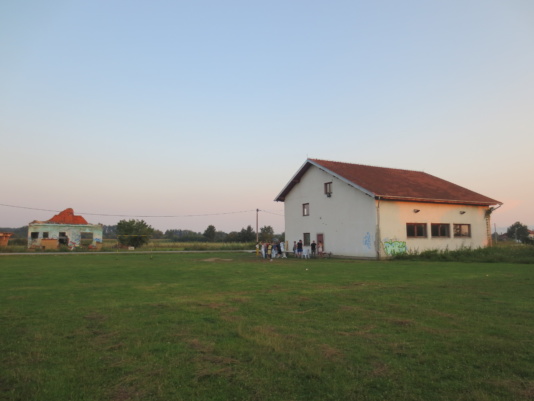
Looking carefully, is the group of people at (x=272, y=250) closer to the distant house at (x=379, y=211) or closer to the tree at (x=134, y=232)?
the distant house at (x=379, y=211)

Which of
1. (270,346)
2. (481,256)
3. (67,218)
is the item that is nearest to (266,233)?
(67,218)

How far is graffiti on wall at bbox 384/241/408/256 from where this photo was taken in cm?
2722

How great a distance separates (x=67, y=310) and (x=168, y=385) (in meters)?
5.26

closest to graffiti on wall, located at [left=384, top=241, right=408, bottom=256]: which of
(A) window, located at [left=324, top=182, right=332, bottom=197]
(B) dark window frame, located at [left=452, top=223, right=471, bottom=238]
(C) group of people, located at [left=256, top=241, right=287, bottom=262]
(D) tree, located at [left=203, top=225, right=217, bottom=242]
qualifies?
(B) dark window frame, located at [left=452, top=223, right=471, bottom=238]

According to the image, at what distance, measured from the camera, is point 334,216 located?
30562 millimetres

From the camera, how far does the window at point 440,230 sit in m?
29.9

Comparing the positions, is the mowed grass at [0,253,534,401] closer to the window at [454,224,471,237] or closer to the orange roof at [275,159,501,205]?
the orange roof at [275,159,501,205]

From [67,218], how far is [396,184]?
46333mm

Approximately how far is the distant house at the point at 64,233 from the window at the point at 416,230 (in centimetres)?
4103

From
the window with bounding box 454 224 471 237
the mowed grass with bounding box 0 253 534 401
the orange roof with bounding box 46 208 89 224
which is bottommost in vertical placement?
the mowed grass with bounding box 0 253 534 401

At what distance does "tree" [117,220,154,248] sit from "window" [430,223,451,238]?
4222 centimetres

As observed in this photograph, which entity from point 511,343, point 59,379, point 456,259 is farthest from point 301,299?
point 456,259

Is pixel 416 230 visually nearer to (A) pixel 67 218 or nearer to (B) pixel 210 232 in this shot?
(A) pixel 67 218

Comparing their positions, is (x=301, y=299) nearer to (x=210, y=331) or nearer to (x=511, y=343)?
(x=210, y=331)
